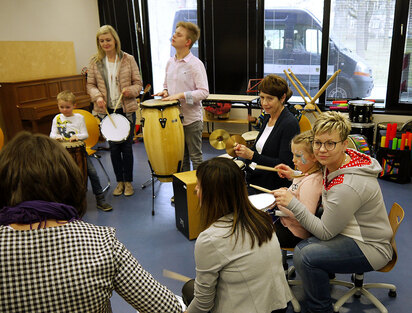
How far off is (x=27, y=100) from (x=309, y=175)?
4134mm


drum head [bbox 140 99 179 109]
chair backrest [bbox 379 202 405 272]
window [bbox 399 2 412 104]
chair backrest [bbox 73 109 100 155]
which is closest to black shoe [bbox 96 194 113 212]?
chair backrest [bbox 73 109 100 155]

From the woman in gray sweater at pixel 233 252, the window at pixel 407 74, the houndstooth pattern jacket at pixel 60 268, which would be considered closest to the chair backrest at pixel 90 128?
the woman in gray sweater at pixel 233 252

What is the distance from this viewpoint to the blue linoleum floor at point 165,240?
226 cm

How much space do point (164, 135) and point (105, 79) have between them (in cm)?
103

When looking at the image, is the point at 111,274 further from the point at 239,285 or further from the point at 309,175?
the point at 309,175

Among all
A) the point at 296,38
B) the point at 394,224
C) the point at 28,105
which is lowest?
the point at 394,224

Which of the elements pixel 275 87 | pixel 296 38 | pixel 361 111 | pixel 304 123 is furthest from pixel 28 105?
pixel 361 111

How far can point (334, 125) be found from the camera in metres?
1.80

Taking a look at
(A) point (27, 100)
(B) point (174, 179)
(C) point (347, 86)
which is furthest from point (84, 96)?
(C) point (347, 86)

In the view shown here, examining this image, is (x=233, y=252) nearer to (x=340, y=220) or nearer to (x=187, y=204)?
(x=340, y=220)

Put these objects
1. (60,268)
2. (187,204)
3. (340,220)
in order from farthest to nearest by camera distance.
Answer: (187,204) → (340,220) → (60,268)

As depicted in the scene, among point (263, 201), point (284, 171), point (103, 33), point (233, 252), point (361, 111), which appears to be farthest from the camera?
point (361, 111)

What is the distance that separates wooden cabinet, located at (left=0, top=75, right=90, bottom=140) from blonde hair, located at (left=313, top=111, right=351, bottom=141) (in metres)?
4.01

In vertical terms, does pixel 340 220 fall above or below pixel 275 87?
below
